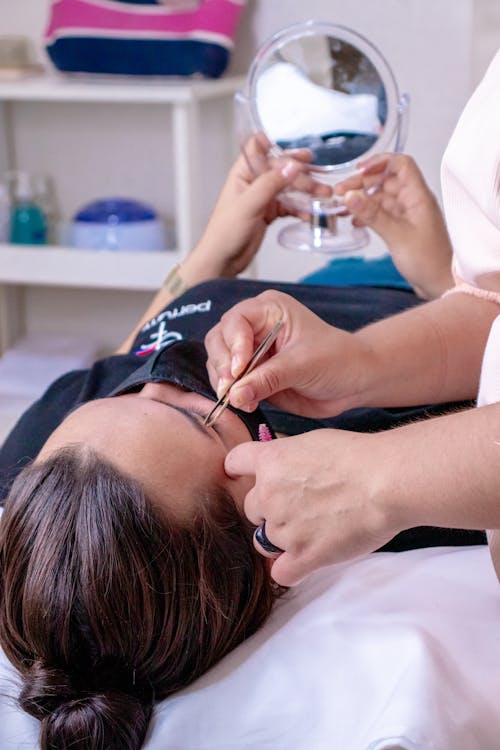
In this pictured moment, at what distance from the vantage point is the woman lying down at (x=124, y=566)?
34.6 inches

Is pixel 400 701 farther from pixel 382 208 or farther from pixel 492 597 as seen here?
pixel 382 208

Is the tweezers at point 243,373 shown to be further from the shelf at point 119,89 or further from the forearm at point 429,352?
the shelf at point 119,89

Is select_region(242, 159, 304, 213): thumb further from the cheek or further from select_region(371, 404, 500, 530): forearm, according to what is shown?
select_region(371, 404, 500, 530): forearm

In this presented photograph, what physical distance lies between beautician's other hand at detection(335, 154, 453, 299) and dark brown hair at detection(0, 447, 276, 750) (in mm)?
618

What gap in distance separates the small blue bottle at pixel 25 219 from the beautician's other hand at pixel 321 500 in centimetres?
178

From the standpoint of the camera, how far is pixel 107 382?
1.29 meters

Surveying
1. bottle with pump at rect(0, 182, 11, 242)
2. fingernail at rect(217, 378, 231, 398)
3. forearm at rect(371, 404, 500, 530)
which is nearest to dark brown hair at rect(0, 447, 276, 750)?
fingernail at rect(217, 378, 231, 398)

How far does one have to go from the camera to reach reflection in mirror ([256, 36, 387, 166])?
56.9 inches

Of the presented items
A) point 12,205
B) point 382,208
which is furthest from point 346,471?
point 12,205

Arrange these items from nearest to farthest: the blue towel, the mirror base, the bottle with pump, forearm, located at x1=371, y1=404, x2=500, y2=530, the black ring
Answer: forearm, located at x1=371, y1=404, x2=500, y2=530 → the black ring → the mirror base → the blue towel → the bottle with pump

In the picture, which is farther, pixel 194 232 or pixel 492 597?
pixel 194 232

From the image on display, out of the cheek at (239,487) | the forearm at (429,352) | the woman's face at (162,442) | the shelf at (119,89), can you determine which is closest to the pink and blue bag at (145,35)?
the shelf at (119,89)

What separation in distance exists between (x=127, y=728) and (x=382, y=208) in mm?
851

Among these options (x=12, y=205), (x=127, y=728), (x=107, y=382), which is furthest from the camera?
(x=12, y=205)
